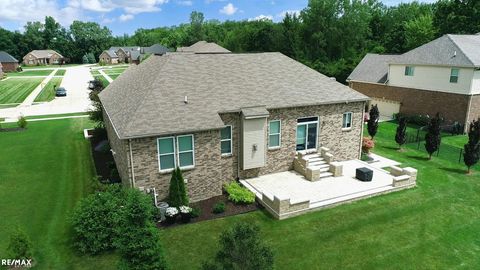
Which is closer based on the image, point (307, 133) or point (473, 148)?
point (307, 133)

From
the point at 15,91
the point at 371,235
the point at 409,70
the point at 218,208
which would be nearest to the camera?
the point at 371,235

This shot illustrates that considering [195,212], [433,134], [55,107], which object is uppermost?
[433,134]

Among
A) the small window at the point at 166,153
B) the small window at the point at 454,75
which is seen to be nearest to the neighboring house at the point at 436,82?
the small window at the point at 454,75

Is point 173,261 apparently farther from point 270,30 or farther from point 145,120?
point 270,30

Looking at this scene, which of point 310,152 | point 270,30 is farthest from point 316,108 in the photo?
point 270,30

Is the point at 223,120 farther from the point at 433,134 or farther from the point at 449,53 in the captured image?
the point at 449,53

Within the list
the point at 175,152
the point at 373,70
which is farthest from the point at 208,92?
the point at 373,70

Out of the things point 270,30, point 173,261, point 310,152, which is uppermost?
point 270,30
